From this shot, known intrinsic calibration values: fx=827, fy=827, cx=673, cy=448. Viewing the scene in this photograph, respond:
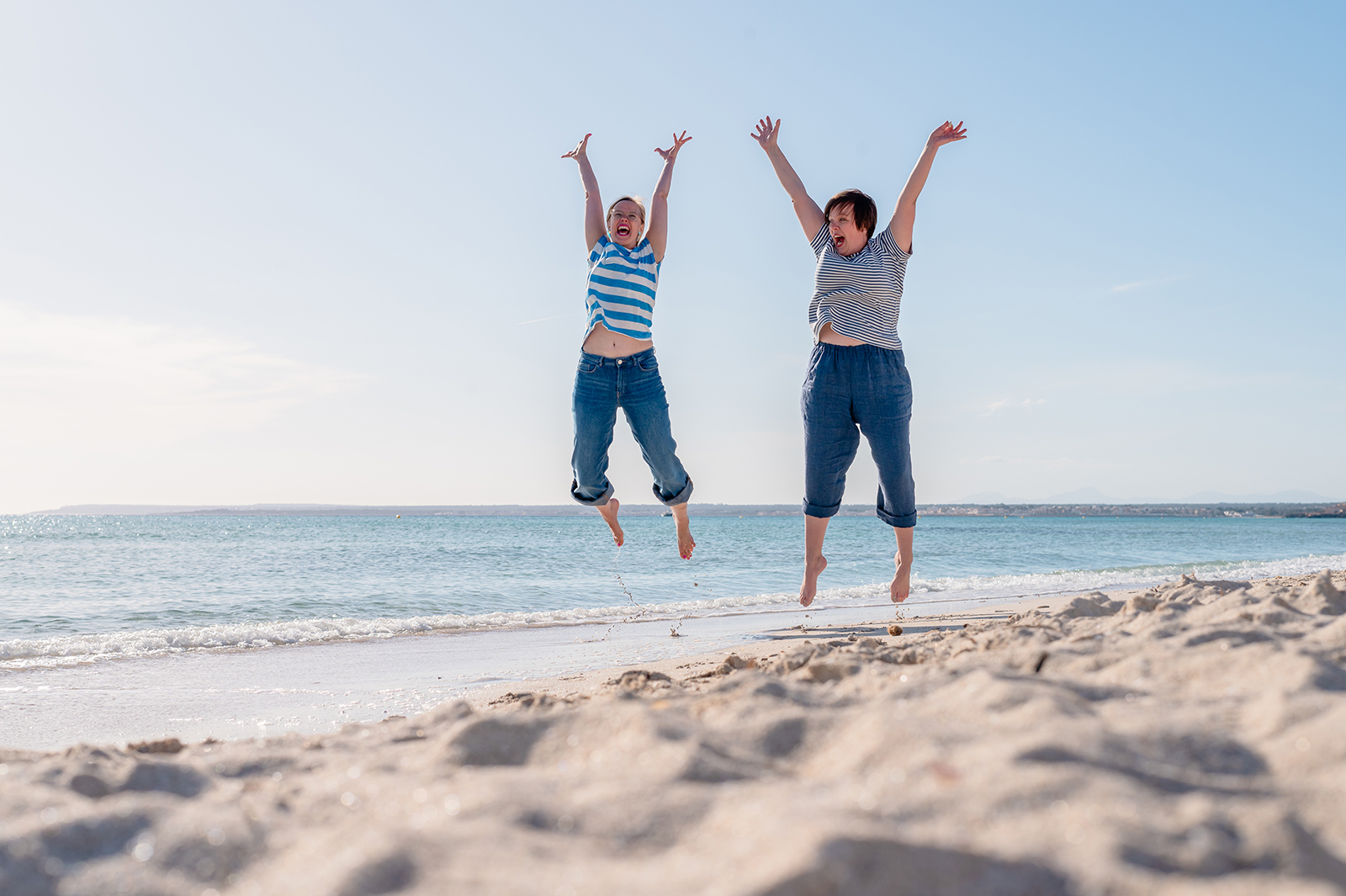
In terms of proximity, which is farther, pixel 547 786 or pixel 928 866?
pixel 547 786

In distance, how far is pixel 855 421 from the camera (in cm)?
457

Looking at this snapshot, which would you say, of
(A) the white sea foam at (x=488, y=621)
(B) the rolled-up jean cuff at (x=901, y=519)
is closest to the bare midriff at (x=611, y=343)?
(B) the rolled-up jean cuff at (x=901, y=519)

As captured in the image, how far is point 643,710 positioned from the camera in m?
1.95

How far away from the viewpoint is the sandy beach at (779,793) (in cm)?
116

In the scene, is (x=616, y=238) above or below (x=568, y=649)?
above

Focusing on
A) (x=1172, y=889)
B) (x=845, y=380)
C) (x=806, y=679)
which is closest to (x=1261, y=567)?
(x=845, y=380)

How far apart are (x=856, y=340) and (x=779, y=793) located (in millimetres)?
3292

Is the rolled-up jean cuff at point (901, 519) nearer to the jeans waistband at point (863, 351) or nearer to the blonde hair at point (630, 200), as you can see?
the jeans waistband at point (863, 351)

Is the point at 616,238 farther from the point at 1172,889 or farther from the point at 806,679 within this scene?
the point at 1172,889

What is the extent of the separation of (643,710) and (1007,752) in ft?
2.66

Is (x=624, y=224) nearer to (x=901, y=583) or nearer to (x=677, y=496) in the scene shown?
(x=677, y=496)

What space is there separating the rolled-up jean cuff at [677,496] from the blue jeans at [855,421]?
32.0 inches

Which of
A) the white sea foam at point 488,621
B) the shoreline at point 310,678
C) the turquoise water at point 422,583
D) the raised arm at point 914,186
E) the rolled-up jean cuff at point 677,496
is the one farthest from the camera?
the turquoise water at point 422,583

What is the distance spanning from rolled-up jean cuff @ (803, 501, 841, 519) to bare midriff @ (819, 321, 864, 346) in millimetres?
913
